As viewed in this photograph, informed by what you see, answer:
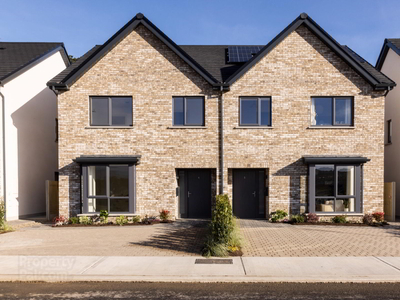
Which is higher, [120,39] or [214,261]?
[120,39]

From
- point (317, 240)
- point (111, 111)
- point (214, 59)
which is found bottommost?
point (317, 240)

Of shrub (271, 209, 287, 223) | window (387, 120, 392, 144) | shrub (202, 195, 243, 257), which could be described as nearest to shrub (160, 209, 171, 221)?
shrub (271, 209, 287, 223)

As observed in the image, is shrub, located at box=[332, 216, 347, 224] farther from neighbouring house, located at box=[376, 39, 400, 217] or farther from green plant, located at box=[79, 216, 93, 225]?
green plant, located at box=[79, 216, 93, 225]

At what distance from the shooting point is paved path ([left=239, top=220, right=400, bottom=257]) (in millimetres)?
8320

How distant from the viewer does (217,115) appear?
13.2 metres

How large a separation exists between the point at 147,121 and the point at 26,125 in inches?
275

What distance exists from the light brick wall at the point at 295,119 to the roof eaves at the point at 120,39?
177 centimetres

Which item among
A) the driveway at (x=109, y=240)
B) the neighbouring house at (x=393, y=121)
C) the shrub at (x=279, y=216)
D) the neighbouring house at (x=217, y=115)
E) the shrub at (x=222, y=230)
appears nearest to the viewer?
the shrub at (x=222, y=230)

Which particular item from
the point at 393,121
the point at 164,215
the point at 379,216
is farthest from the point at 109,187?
the point at 393,121

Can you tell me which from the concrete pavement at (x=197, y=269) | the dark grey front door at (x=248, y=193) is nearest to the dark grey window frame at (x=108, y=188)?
the dark grey front door at (x=248, y=193)

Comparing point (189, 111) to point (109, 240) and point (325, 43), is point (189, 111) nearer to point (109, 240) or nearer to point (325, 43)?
point (109, 240)

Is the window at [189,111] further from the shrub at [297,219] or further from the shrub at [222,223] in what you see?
the shrub at [222,223]

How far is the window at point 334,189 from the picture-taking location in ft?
42.1

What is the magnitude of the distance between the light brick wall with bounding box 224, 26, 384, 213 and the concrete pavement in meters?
5.86
